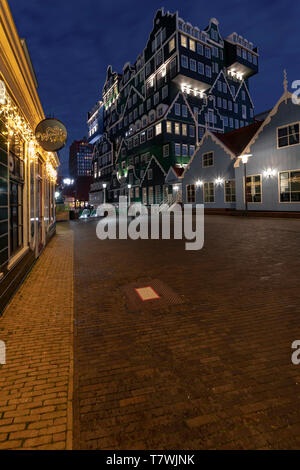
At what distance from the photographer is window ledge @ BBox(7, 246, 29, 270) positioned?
5048 millimetres

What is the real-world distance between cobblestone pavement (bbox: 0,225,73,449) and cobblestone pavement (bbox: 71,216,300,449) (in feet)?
0.45

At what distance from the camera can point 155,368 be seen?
2.69m

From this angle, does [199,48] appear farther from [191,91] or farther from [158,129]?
[158,129]

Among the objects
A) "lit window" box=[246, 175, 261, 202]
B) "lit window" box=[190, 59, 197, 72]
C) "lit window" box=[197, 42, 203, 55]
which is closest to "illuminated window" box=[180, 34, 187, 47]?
"lit window" box=[190, 59, 197, 72]

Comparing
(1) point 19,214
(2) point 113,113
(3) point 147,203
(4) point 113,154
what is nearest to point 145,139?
(3) point 147,203

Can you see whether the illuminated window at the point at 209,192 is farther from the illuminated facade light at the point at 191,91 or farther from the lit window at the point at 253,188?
the illuminated facade light at the point at 191,91

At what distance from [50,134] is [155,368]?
7517 mm

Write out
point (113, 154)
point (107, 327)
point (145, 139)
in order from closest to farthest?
point (107, 327)
point (145, 139)
point (113, 154)

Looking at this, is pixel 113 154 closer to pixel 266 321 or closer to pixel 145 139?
pixel 145 139

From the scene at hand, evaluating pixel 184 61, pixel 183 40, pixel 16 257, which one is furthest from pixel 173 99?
pixel 16 257

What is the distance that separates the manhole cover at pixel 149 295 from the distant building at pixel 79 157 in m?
143

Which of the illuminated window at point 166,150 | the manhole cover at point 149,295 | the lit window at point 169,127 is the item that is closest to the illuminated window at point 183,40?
the lit window at point 169,127
